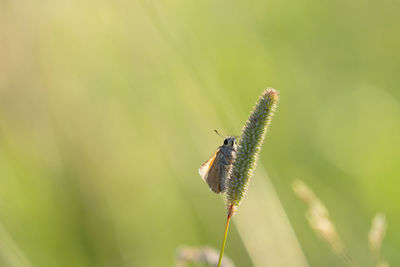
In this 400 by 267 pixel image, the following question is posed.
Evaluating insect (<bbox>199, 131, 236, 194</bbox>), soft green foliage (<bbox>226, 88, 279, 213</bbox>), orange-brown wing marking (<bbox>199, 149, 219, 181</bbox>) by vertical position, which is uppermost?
orange-brown wing marking (<bbox>199, 149, 219, 181</bbox>)

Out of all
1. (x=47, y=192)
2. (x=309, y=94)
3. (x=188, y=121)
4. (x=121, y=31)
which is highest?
Answer: (x=121, y=31)

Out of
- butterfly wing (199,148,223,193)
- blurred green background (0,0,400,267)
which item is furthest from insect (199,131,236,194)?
blurred green background (0,0,400,267)

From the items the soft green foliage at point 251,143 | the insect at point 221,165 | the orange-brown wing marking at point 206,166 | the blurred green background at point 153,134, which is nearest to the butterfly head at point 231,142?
the insect at point 221,165

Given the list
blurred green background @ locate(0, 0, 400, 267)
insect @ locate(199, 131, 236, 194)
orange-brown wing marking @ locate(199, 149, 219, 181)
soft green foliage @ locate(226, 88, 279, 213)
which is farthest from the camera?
blurred green background @ locate(0, 0, 400, 267)

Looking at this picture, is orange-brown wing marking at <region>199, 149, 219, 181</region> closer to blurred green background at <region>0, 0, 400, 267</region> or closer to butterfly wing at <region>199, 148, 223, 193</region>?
butterfly wing at <region>199, 148, 223, 193</region>

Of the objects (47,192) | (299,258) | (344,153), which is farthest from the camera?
(344,153)

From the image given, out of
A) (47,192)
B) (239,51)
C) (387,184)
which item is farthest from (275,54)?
(47,192)

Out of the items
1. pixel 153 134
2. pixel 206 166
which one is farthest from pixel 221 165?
pixel 153 134

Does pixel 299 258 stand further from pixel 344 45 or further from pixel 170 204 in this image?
pixel 344 45
